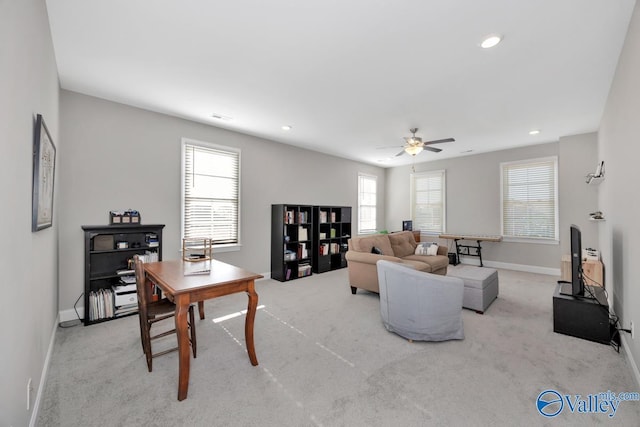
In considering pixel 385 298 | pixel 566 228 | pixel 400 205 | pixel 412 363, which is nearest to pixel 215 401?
pixel 412 363

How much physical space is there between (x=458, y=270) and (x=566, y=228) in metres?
2.85

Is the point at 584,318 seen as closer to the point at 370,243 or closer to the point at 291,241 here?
the point at 370,243

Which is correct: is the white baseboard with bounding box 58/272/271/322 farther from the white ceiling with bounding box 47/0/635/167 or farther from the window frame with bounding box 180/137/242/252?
the white ceiling with bounding box 47/0/635/167

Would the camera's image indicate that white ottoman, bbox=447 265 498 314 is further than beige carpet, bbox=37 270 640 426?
Yes

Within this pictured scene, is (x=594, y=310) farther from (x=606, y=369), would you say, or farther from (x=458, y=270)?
(x=458, y=270)

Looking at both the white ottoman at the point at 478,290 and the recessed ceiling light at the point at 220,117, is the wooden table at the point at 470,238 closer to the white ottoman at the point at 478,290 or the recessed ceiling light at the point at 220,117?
the white ottoman at the point at 478,290

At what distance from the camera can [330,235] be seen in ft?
20.6

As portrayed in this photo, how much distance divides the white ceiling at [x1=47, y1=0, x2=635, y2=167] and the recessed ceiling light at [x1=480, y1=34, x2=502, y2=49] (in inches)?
1.8

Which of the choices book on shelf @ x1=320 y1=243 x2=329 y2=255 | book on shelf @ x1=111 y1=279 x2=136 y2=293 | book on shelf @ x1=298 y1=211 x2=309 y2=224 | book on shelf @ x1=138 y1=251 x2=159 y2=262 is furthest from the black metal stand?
book on shelf @ x1=111 y1=279 x2=136 y2=293

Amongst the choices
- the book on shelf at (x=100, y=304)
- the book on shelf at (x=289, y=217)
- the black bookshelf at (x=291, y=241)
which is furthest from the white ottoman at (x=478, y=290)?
the book on shelf at (x=100, y=304)

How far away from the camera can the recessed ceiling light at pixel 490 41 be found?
227 cm

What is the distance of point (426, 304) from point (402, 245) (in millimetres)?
2795

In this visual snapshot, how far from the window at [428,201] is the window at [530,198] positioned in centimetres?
140

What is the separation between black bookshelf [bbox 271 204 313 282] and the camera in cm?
522
